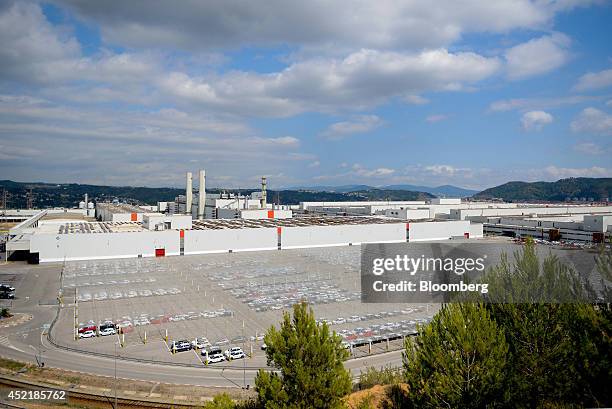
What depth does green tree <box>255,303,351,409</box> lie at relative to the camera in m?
6.91

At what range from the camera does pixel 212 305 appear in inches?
811

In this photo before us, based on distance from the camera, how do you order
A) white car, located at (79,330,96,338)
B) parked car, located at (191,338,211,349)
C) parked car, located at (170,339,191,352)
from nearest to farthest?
parked car, located at (170,339,191,352) → parked car, located at (191,338,211,349) → white car, located at (79,330,96,338)

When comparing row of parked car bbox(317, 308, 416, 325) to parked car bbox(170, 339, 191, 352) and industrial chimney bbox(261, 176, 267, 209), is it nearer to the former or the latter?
parked car bbox(170, 339, 191, 352)

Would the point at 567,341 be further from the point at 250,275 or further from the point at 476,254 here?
the point at 250,275

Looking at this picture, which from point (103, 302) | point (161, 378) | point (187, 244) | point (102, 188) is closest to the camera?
point (161, 378)

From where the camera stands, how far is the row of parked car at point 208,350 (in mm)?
13670

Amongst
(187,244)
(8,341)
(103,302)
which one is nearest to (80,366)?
(8,341)

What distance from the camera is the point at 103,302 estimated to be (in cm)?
2112

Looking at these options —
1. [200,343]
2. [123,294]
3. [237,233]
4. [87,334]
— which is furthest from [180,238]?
[200,343]

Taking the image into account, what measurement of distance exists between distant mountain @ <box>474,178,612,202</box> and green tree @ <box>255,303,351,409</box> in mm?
165381

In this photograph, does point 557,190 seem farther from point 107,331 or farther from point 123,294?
point 107,331

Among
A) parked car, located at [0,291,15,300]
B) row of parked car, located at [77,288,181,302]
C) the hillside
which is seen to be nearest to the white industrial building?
parked car, located at [0,291,15,300]

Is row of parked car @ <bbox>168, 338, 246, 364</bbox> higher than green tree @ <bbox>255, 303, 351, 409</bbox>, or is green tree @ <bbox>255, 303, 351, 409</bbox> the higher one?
green tree @ <bbox>255, 303, 351, 409</bbox>

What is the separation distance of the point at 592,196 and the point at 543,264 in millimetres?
168120
